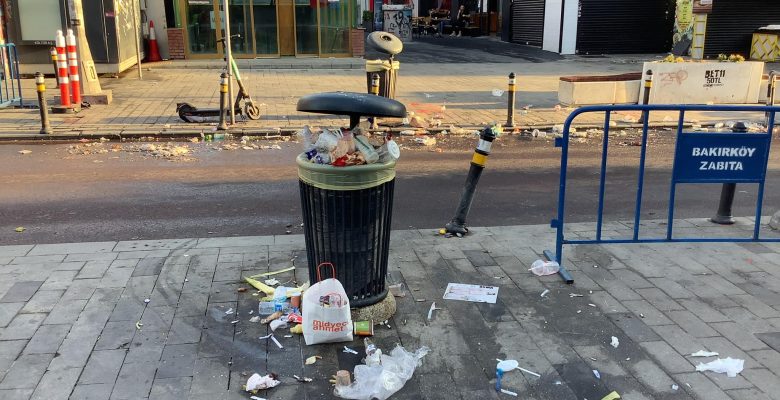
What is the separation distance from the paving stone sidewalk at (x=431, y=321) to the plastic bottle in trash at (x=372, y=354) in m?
0.12

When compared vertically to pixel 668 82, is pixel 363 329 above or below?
below

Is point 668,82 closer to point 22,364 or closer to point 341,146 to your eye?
point 341,146

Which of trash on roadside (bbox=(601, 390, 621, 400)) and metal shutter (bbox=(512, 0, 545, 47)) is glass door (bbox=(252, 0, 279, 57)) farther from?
trash on roadside (bbox=(601, 390, 621, 400))

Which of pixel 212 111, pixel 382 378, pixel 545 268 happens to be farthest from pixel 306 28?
pixel 382 378

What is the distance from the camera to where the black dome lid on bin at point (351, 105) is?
4020 millimetres

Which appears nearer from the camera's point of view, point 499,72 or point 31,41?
point 31,41

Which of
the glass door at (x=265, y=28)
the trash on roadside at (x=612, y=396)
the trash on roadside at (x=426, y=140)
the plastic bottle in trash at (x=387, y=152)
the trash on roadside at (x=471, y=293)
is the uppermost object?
the glass door at (x=265, y=28)

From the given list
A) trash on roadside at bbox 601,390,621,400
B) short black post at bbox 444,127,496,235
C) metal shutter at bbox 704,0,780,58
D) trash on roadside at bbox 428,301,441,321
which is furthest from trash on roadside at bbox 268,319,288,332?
metal shutter at bbox 704,0,780,58

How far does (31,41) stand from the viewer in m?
17.3

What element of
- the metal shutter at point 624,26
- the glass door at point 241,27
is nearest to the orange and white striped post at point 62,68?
the glass door at point 241,27

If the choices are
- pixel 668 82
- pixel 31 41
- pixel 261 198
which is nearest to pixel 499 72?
pixel 668 82

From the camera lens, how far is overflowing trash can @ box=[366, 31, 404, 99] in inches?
479

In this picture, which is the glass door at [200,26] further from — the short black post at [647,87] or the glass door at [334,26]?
the short black post at [647,87]

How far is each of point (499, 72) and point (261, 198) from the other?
15.2m
